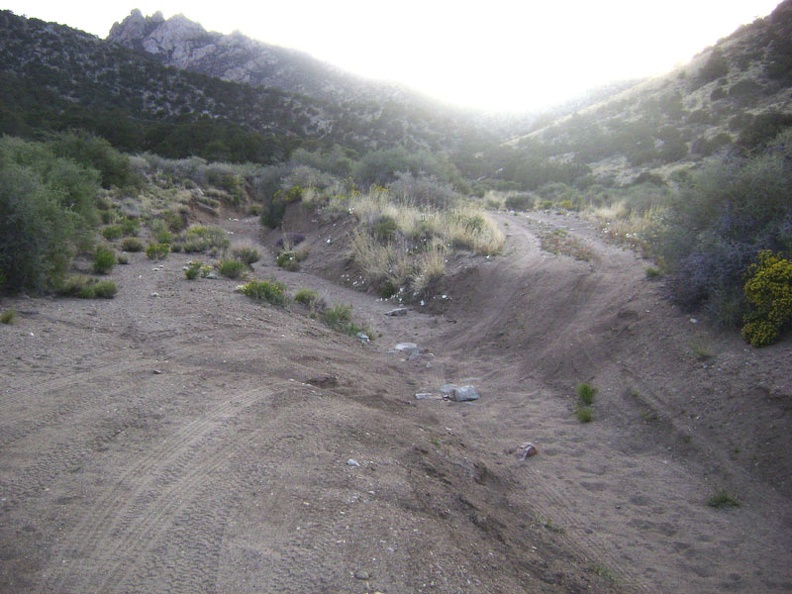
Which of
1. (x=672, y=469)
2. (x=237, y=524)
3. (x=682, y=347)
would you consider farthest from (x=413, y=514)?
(x=682, y=347)

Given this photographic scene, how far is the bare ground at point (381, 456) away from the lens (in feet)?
11.7

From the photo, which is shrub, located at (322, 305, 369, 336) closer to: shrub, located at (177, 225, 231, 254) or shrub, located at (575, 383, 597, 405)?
shrub, located at (575, 383, 597, 405)

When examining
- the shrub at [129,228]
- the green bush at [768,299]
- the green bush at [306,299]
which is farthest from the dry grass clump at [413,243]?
the shrub at [129,228]

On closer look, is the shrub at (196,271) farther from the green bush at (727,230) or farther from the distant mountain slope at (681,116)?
the distant mountain slope at (681,116)

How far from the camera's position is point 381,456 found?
515 centimetres

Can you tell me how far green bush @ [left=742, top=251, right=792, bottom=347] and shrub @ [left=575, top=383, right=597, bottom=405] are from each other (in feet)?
6.14

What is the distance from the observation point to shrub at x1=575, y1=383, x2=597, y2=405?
718 cm

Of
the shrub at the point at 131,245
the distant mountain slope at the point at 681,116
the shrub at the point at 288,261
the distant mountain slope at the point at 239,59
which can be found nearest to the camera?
the shrub at the point at 131,245

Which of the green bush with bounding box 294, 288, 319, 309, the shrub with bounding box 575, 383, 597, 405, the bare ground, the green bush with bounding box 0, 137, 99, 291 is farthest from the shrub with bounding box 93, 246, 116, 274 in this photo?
the shrub with bounding box 575, 383, 597, 405

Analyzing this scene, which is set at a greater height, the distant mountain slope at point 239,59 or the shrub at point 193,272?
the distant mountain slope at point 239,59

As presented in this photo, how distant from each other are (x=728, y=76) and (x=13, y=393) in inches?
1571

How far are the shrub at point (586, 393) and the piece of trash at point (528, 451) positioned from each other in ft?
4.03

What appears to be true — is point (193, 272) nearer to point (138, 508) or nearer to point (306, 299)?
point (306, 299)

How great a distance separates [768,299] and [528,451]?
3.25 meters
